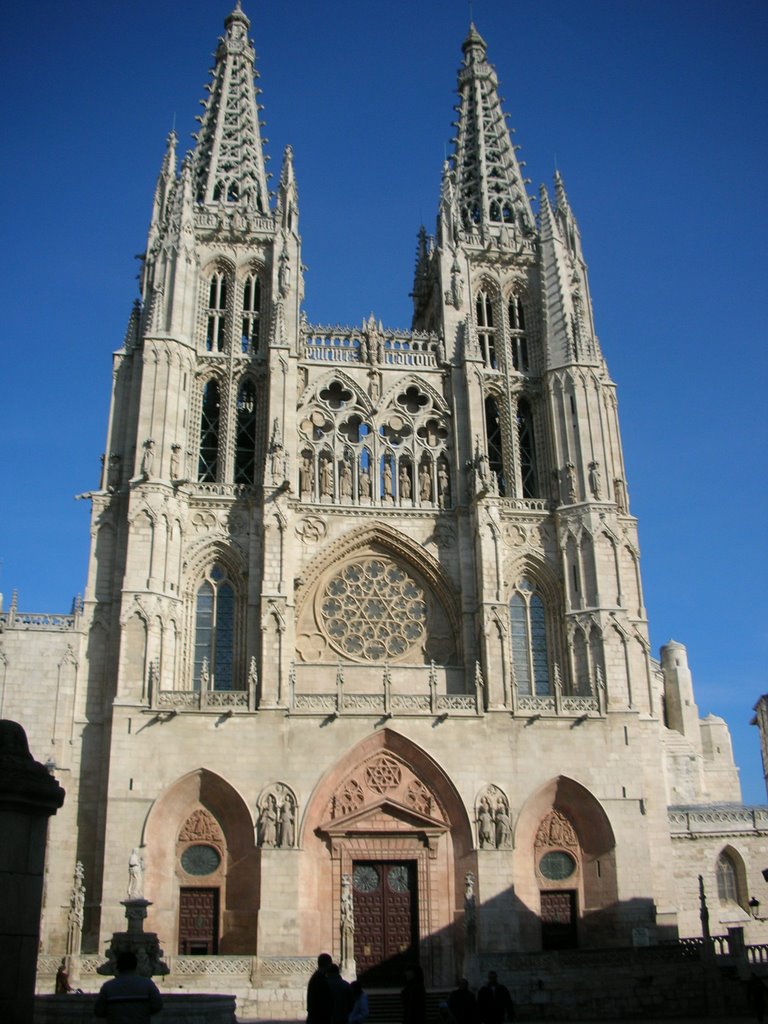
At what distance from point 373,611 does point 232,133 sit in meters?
18.5

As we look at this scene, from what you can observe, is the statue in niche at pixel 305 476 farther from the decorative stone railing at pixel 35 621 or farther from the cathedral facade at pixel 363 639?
the decorative stone railing at pixel 35 621

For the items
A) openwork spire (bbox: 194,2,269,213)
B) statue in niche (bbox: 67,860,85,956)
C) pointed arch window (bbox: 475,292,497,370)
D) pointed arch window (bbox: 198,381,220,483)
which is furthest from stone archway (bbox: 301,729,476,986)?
openwork spire (bbox: 194,2,269,213)

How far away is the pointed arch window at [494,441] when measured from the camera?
32031 mm

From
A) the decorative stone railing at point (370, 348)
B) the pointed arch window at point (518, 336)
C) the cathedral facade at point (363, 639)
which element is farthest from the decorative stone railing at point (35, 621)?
the pointed arch window at point (518, 336)

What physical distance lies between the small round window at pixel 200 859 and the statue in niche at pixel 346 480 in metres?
10.3

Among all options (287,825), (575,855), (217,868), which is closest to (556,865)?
(575,855)

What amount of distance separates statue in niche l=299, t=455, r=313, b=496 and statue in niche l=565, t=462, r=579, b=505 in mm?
→ 7385

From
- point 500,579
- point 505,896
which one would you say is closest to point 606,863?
point 505,896

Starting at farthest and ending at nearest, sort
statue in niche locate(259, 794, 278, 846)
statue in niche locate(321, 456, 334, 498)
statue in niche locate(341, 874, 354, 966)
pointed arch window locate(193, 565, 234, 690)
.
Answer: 1. statue in niche locate(321, 456, 334, 498)
2. pointed arch window locate(193, 565, 234, 690)
3. statue in niche locate(259, 794, 278, 846)
4. statue in niche locate(341, 874, 354, 966)

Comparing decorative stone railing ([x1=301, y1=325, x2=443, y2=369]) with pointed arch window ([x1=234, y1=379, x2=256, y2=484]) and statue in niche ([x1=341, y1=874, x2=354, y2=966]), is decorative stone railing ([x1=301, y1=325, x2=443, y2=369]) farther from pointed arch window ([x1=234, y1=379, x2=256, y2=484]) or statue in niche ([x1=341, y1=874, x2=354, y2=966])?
statue in niche ([x1=341, y1=874, x2=354, y2=966])

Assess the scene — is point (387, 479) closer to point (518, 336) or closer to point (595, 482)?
point (595, 482)

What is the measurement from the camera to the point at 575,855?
87.1 feet

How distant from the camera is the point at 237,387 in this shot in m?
31.5

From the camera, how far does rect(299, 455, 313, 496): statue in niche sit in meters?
30.2
